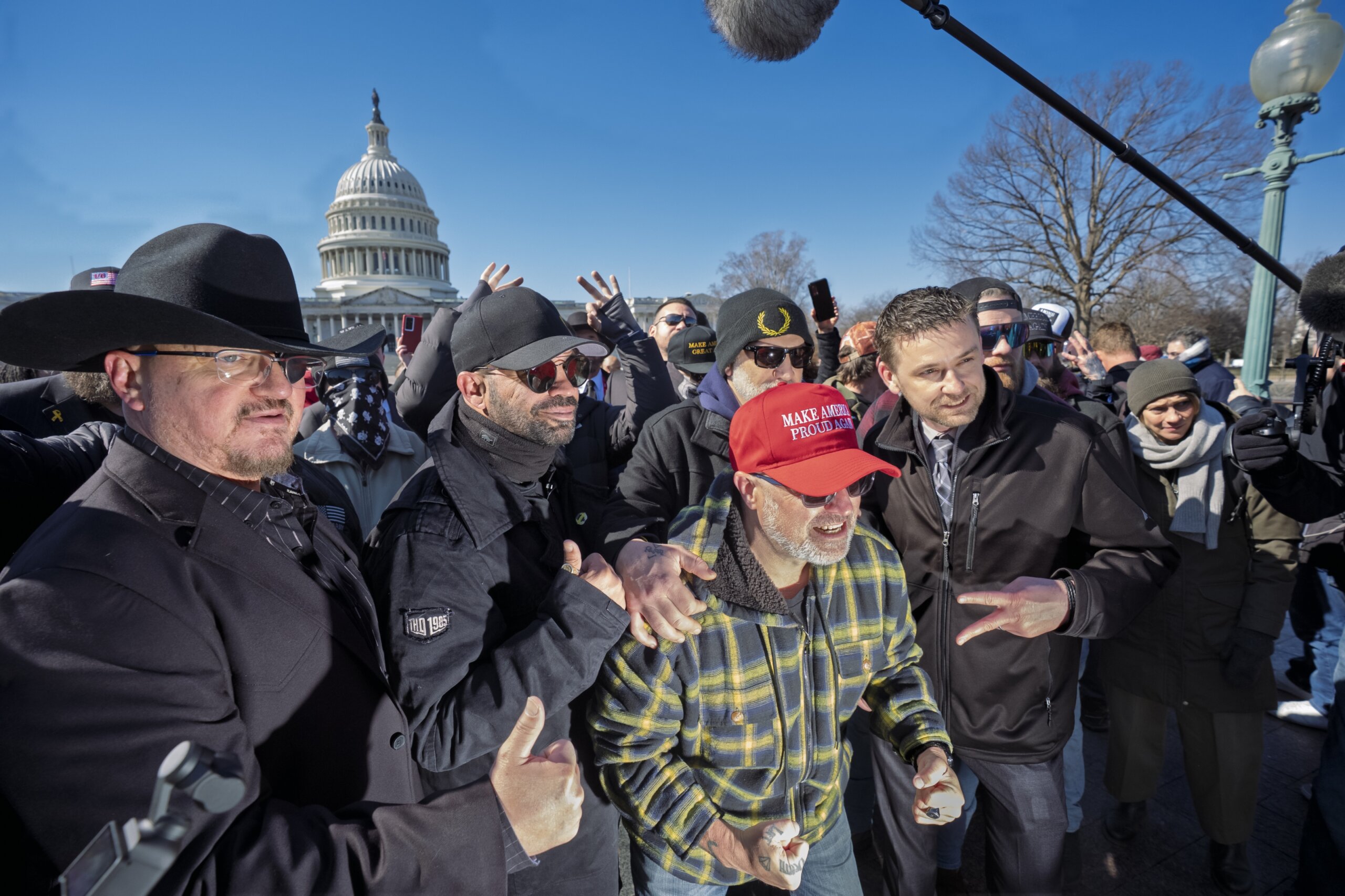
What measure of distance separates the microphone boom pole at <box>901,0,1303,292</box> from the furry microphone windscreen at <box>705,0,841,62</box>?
0.24 meters

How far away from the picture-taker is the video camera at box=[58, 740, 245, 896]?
2.24 ft

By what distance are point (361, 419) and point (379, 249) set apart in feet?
247

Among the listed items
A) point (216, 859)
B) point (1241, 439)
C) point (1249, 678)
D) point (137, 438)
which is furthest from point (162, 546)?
point (1249, 678)

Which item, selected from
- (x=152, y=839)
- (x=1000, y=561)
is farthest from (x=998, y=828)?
(x=152, y=839)

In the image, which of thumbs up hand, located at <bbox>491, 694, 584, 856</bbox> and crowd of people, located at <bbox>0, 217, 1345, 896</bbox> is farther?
thumbs up hand, located at <bbox>491, 694, 584, 856</bbox>

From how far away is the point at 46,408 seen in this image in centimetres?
315

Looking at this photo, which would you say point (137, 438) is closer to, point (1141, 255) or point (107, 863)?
point (107, 863)

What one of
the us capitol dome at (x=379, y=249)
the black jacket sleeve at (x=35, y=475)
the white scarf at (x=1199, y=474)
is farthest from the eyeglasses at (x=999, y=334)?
the us capitol dome at (x=379, y=249)

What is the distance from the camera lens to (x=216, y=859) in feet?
3.46

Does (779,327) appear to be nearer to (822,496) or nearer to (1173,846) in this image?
(822,496)

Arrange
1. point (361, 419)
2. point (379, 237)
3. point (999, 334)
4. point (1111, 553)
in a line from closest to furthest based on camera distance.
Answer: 1. point (1111, 553)
2. point (999, 334)
3. point (361, 419)
4. point (379, 237)

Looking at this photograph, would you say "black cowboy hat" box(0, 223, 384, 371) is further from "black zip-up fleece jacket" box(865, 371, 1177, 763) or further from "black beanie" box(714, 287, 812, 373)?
"black zip-up fleece jacket" box(865, 371, 1177, 763)

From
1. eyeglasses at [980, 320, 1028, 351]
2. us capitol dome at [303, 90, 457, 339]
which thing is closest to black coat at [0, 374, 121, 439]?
eyeglasses at [980, 320, 1028, 351]

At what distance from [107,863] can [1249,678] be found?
402cm
